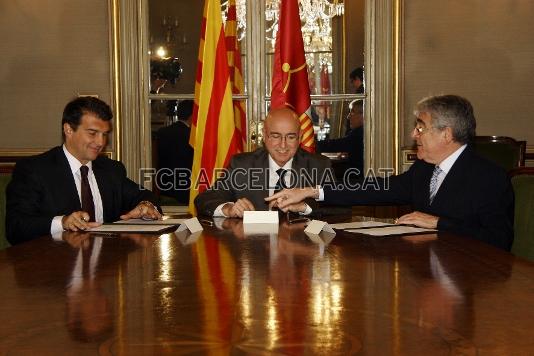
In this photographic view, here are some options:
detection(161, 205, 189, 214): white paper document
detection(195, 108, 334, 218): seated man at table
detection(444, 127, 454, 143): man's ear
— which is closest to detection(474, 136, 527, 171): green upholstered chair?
detection(195, 108, 334, 218): seated man at table

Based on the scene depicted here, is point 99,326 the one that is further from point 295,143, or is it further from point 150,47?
point 150,47

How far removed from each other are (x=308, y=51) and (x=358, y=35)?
0.44m

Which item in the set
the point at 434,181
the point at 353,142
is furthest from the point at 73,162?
the point at 353,142

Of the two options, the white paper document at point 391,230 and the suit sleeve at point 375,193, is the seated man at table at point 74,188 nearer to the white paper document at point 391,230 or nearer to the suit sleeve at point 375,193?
the suit sleeve at point 375,193

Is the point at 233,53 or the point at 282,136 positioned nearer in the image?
the point at 282,136

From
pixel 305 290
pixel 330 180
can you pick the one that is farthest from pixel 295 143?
pixel 305 290

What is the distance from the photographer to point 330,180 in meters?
4.12

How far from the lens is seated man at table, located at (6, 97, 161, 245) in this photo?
3.28 metres

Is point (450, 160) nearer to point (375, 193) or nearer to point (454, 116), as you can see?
point (454, 116)

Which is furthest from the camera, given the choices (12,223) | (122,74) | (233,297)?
(122,74)

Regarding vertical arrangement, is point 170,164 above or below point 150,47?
below

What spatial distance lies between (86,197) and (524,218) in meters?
2.03

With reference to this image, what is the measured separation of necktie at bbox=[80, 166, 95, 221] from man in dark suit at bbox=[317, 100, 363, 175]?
3032 millimetres

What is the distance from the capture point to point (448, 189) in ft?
10.5
